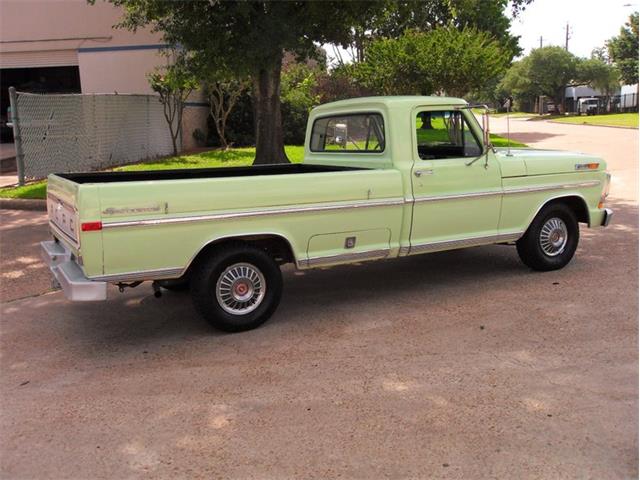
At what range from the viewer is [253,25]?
937cm

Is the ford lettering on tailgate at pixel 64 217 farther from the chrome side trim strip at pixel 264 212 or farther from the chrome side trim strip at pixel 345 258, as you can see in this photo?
the chrome side trim strip at pixel 345 258

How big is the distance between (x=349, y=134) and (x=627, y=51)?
2486 inches

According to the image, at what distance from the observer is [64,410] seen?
380 centimetres

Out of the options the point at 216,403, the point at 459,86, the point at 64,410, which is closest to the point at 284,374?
the point at 216,403

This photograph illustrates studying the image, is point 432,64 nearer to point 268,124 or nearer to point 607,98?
point 268,124

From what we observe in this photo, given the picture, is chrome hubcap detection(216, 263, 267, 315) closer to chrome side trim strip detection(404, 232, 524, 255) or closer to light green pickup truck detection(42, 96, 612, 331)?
light green pickup truck detection(42, 96, 612, 331)

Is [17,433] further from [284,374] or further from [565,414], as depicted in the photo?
[565,414]

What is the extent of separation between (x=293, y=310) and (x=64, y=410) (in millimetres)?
2276

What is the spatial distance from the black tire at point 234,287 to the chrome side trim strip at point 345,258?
0.29m

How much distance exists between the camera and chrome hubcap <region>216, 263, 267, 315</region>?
16.1 ft

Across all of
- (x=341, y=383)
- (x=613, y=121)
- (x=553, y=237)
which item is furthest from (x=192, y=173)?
(x=613, y=121)

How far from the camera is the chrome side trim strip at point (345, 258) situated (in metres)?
5.14

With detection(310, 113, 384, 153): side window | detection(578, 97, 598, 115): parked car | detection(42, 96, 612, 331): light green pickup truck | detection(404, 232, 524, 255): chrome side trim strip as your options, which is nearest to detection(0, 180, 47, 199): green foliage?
detection(42, 96, 612, 331): light green pickup truck

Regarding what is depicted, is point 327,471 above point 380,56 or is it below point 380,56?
below
